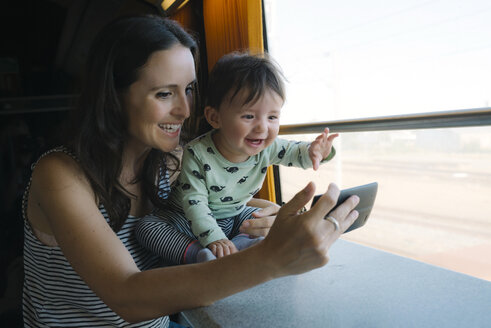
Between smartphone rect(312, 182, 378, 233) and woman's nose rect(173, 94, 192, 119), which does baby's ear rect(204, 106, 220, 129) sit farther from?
smartphone rect(312, 182, 378, 233)

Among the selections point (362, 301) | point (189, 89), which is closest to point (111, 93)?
point (189, 89)

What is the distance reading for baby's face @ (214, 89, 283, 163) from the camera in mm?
1192

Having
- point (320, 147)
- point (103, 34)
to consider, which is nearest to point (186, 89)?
point (103, 34)

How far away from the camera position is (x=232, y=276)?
2.08ft

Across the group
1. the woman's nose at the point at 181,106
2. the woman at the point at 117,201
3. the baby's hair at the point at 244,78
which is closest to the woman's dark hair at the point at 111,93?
the woman at the point at 117,201

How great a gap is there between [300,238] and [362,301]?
260mm

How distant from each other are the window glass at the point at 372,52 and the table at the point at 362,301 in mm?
1995

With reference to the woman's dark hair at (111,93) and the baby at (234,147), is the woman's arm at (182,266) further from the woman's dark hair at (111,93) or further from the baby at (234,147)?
the baby at (234,147)

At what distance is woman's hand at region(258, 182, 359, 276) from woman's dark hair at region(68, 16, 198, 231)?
0.54m

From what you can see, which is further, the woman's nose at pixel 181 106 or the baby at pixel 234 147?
the baby at pixel 234 147

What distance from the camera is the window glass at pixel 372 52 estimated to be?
2736 mm

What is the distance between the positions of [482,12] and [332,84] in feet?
4.95

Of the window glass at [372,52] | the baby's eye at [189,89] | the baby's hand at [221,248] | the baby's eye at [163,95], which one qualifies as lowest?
the baby's hand at [221,248]

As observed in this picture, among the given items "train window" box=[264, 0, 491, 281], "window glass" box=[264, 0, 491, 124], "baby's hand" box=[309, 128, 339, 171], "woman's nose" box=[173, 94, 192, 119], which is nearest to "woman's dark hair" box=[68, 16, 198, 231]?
"woman's nose" box=[173, 94, 192, 119]
